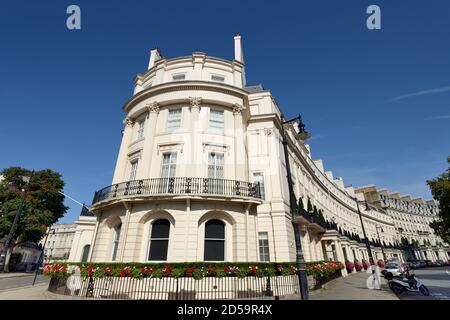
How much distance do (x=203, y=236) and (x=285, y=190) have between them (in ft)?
27.2

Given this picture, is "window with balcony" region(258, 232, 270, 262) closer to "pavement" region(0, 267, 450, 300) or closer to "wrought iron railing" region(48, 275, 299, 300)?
"pavement" region(0, 267, 450, 300)

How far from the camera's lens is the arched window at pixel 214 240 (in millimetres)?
13758

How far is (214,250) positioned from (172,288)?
3234 mm

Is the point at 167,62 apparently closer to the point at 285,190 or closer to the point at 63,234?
the point at 285,190

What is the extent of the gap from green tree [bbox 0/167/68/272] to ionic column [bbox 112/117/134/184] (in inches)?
974

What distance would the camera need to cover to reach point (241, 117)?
60.4 feet

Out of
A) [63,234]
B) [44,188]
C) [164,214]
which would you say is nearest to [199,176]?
[164,214]

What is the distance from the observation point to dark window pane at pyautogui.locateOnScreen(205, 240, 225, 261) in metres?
13.7

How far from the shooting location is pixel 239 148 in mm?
17328

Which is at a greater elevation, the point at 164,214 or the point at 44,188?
the point at 44,188

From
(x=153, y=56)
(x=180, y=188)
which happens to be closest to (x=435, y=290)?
(x=180, y=188)

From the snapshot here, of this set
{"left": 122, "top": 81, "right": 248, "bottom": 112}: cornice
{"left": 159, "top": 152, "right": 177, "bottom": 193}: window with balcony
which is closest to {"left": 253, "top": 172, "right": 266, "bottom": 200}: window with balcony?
{"left": 122, "top": 81, "right": 248, "bottom": 112}: cornice

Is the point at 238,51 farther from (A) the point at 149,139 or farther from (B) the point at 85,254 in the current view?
(B) the point at 85,254
